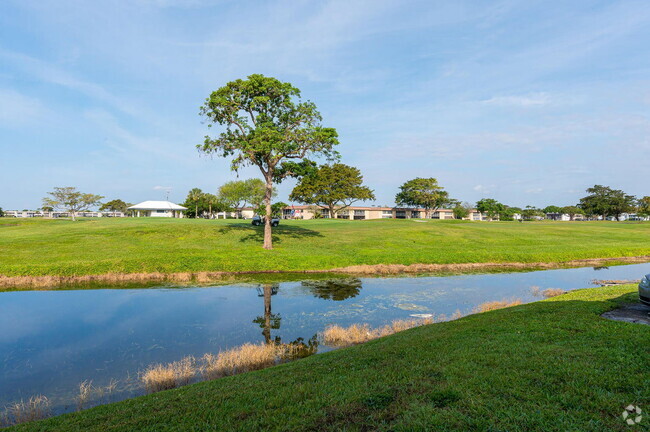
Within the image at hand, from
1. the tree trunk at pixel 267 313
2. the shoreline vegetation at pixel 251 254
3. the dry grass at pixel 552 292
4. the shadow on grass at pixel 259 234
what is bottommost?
the tree trunk at pixel 267 313

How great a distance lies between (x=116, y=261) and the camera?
3253cm

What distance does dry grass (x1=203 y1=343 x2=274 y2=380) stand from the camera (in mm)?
12461

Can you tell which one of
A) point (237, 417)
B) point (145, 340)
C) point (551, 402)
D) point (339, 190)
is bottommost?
point (145, 340)

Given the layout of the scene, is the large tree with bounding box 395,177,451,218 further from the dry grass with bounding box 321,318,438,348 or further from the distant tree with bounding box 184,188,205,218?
the dry grass with bounding box 321,318,438,348

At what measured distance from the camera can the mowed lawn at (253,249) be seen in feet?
107

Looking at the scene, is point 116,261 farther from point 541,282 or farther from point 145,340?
point 541,282

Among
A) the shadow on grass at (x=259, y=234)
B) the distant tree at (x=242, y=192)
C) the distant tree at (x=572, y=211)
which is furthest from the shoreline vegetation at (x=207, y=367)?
the distant tree at (x=572, y=211)

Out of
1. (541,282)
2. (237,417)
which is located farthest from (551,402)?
(541,282)

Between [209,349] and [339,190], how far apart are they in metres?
95.2

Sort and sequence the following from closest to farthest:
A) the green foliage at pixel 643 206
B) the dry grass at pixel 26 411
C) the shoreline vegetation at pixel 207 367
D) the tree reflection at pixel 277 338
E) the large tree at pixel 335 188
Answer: the dry grass at pixel 26 411 → the shoreline vegetation at pixel 207 367 → the tree reflection at pixel 277 338 → the large tree at pixel 335 188 → the green foliage at pixel 643 206

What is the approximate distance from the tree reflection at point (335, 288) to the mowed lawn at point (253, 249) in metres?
4.90

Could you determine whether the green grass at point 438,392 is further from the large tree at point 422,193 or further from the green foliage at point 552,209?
the green foliage at point 552,209

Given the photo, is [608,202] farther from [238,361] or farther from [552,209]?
[238,361]

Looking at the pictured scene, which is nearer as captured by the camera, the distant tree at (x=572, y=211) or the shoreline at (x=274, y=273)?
the shoreline at (x=274, y=273)
